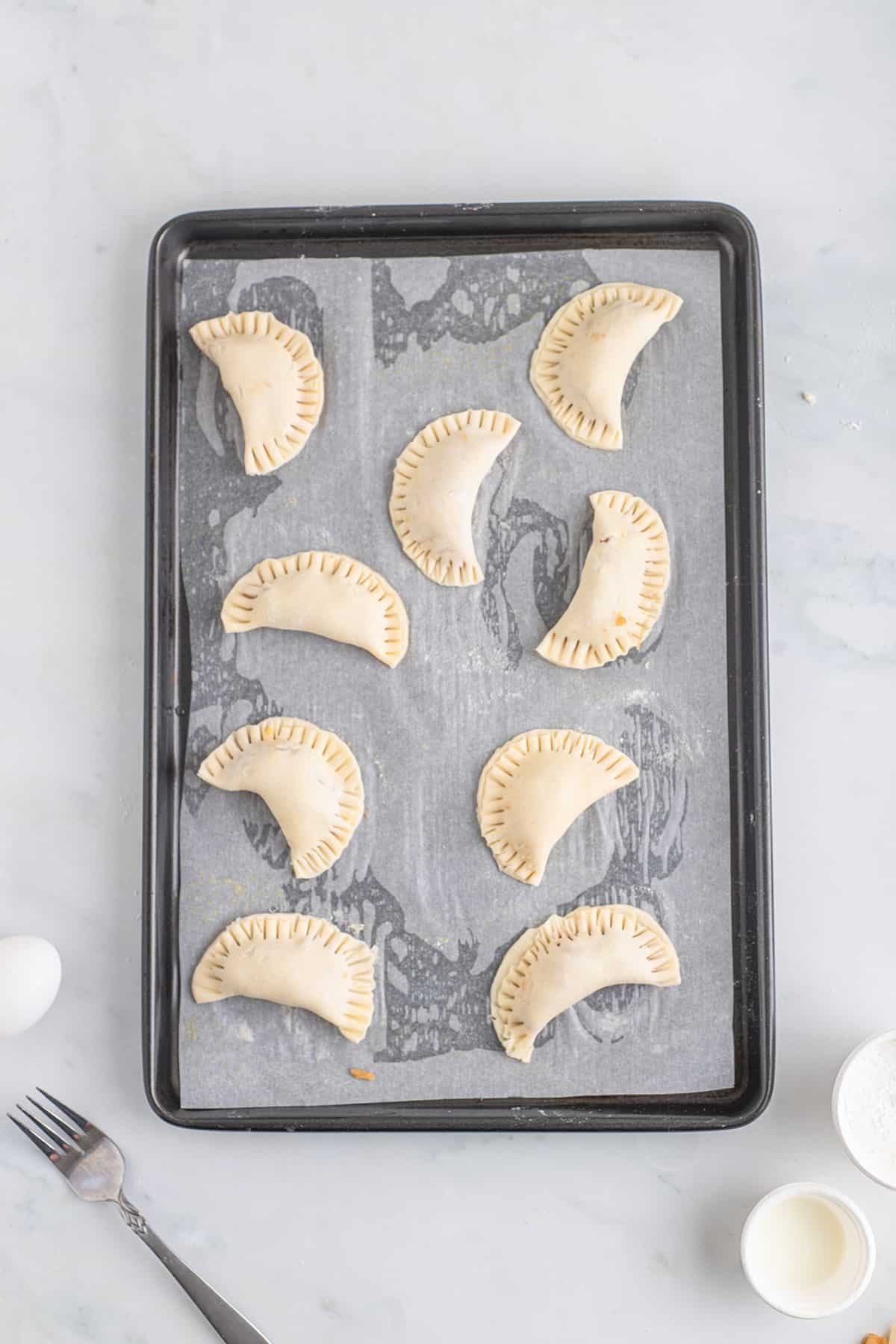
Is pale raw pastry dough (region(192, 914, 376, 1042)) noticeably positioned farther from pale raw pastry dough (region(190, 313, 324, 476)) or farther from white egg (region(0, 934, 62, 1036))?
pale raw pastry dough (region(190, 313, 324, 476))

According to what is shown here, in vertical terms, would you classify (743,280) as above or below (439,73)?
below

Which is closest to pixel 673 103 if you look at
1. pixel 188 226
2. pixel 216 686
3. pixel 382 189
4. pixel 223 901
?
pixel 382 189

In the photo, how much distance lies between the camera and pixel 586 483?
150 centimetres

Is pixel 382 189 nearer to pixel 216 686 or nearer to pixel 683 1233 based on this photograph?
pixel 216 686

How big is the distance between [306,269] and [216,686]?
0.58m

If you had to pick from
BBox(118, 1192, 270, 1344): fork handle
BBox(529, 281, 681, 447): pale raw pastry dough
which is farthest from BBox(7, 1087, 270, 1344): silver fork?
BBox(529, 281, 681, 447): pale raw pastry dough

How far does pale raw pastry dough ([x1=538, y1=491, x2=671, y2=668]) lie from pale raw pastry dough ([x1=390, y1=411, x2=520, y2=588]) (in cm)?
14

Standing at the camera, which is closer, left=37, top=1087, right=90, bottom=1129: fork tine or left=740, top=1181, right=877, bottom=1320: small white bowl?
left=740, top=1181, right=877, bottom=1320: small white bowl

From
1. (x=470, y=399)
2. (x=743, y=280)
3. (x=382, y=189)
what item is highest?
(x=382, y=189)

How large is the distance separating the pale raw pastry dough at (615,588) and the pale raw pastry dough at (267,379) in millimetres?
405

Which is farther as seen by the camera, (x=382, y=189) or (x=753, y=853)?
(x=382, y=189)

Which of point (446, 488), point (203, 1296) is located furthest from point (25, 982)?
point (446, 488)

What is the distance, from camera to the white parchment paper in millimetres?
1472

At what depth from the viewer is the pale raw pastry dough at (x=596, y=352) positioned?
1474 mm
